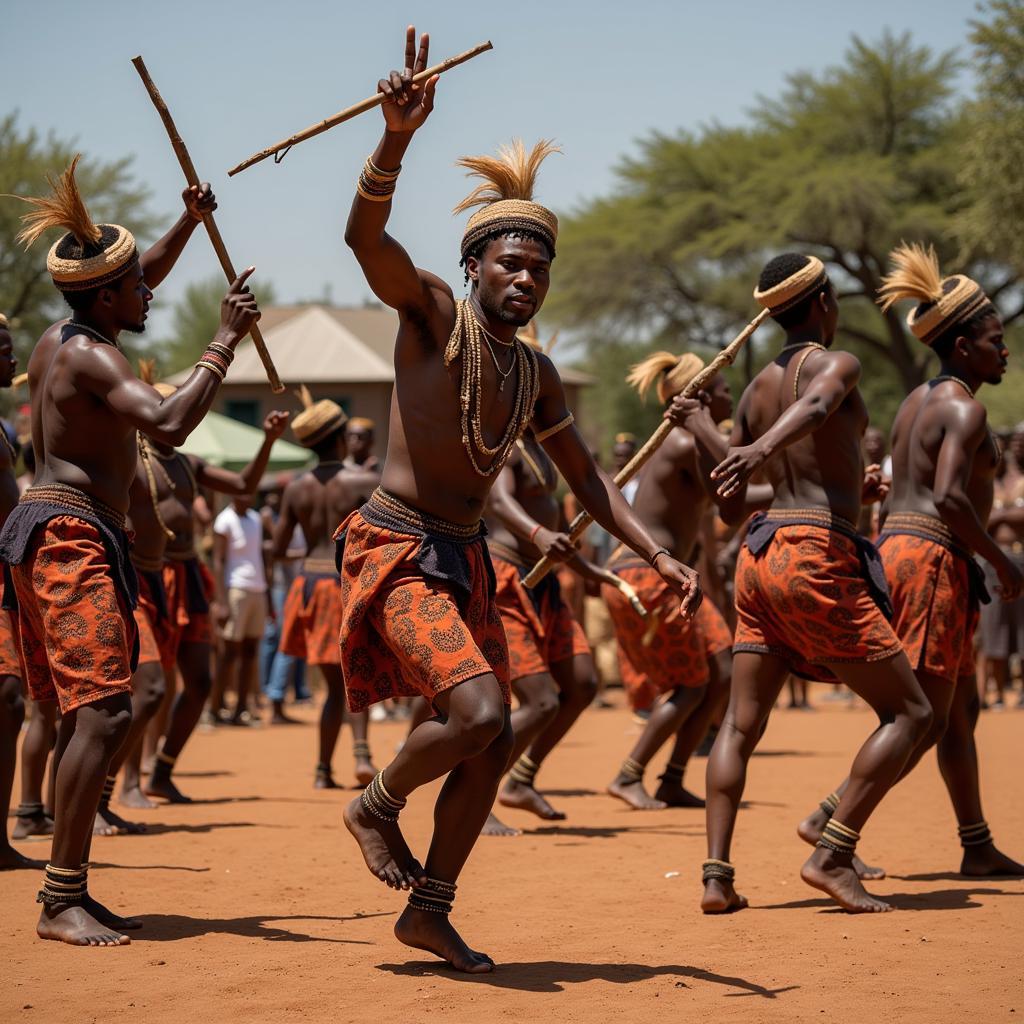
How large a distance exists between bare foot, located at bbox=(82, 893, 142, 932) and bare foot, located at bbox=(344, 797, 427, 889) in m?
1.00

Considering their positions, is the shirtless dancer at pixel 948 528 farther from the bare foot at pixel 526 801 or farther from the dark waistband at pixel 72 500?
the dark waistband at pixel 72 500

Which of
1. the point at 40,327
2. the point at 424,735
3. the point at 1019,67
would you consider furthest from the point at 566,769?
the point at 40,327

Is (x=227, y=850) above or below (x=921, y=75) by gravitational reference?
below

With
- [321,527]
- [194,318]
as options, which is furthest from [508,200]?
[194,318]

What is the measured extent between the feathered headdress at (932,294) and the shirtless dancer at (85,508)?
2.91 metres

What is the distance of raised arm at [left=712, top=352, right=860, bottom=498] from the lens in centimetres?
528

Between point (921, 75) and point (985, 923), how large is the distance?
31983 mm

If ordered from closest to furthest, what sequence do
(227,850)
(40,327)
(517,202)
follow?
(517,202), (227,850), (40,327)

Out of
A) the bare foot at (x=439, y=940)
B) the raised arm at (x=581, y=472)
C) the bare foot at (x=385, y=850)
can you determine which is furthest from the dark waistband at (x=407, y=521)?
the bare foot at (x=439, y=940)

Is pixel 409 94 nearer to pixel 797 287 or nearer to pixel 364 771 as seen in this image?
pixel 797 287

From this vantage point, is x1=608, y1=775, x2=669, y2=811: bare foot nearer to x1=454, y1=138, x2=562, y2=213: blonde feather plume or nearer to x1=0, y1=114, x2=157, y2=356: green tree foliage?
x1=454, y1=138, x2=562, y2=213: blonde feather plume

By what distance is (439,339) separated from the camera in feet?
15.9

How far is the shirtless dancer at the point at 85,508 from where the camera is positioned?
201 inches

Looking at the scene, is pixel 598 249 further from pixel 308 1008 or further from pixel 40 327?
pixel 308 1008
